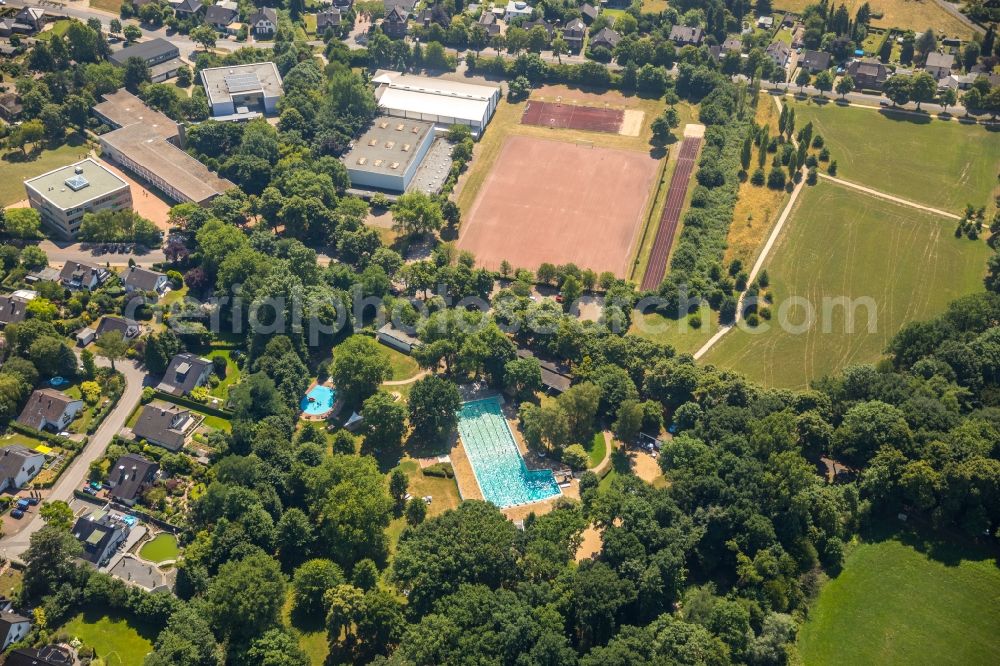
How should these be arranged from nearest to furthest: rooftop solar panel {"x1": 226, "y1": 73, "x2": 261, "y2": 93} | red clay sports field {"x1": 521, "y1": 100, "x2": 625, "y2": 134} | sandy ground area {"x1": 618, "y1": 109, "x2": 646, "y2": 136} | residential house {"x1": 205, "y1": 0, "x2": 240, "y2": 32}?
sandy ground area {"x1": 618, "y1": 109, "x2": 646, "y2": 136} → rooftop solar panel {"x1": 226, "y1": 73, "x2": 261, "y2": 93} → red clay sports field {"x1": 521, "y1": 100, "x2": 625, "y2": 134} → residential house {"x1": 205, "y1": 0, "x2": 240, "y2": 32}

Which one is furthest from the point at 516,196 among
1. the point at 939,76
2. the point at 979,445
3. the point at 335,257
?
the point at 939,76

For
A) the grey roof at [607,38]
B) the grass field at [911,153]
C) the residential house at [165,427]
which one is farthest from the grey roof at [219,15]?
the grass field at [911,153]

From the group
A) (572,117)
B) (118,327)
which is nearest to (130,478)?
(118,327)

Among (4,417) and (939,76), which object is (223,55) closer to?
(4,417)

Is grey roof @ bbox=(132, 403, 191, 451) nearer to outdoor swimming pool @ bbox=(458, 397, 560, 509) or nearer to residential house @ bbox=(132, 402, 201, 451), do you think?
residential house @ bbox=(132, 402, 201, 451)

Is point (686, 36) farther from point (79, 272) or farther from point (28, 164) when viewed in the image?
point (28, 164)

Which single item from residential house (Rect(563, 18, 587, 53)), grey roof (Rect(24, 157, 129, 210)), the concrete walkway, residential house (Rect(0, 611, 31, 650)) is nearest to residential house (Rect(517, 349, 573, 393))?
residential house (Rect(0, 611, 31, 650))
